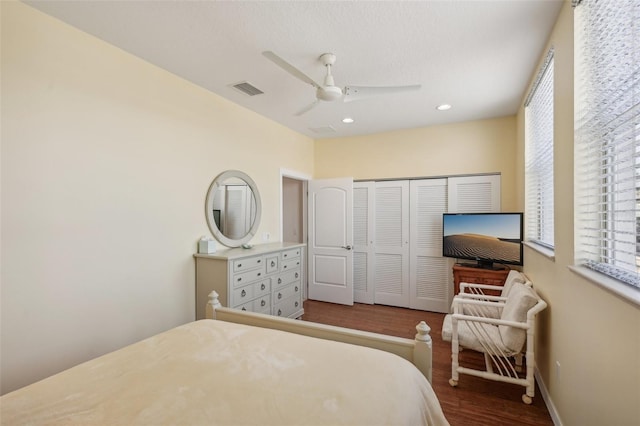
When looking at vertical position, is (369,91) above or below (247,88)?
below

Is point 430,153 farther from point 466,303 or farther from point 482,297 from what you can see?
point 466,303

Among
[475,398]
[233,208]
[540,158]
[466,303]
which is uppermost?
[540,158]

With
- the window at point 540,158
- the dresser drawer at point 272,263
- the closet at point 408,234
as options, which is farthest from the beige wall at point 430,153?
the dresser drawer at point 272,263

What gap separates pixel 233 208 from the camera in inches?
136

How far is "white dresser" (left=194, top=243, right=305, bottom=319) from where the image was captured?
A: 111 inches

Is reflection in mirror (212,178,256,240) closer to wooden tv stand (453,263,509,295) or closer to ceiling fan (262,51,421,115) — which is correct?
ceiling fan (262,51,421,115)

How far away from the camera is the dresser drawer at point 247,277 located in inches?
114

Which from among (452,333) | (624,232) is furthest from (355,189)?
(624,232)

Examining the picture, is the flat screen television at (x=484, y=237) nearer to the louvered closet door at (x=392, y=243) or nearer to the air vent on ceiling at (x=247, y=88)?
the louvered closet door at (x=392, y=243)

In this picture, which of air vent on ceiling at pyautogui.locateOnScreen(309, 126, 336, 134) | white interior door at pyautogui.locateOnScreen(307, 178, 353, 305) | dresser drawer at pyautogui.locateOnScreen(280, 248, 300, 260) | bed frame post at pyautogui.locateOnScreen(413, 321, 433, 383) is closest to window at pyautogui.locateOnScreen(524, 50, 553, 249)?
bed frame post at pyautogui.locateOnScreen(413, 321, 433, 383)

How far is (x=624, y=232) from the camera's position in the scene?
124cm

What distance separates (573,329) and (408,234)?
9.04 feet

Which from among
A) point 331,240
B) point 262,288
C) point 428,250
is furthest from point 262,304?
point 428,250

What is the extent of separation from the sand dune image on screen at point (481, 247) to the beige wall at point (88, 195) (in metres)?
3.18
